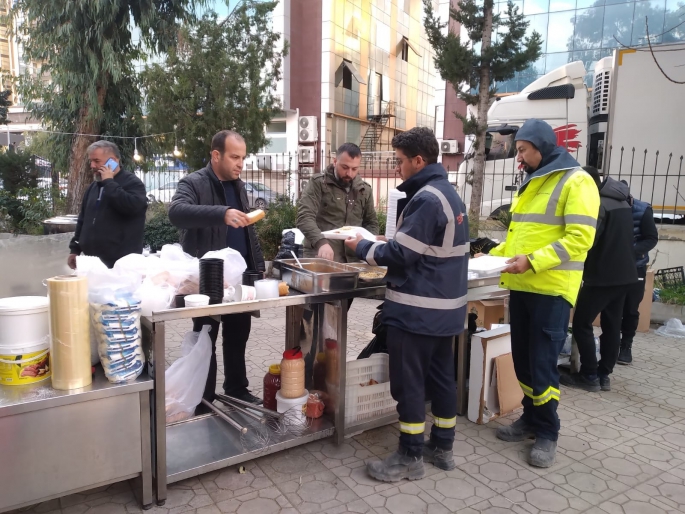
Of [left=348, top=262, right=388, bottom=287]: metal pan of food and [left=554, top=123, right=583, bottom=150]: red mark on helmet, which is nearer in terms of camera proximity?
[left=348, top=262, right=388, bottom=287]: metal pan of food

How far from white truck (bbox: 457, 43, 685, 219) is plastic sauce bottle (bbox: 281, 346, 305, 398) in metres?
5.85

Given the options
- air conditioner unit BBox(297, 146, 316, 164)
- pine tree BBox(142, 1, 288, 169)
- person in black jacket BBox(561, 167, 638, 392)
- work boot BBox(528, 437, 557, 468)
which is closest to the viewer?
work boot BBox(528, 437, 557, 468)

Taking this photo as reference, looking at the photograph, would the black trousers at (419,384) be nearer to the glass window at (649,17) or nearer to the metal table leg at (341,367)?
the metal table leg at (341,367)

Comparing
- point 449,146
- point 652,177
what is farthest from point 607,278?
point 449,146

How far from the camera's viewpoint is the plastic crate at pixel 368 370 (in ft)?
9.65

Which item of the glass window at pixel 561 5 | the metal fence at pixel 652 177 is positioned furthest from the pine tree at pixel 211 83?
the glass window at pixel 561 5

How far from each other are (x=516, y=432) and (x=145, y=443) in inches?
84.1

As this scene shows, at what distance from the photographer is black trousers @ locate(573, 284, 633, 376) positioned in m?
3.75

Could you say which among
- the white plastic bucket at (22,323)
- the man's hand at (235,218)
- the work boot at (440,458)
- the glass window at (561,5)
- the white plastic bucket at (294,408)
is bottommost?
the work boot at (440,458)

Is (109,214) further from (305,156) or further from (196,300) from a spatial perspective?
(305,156)

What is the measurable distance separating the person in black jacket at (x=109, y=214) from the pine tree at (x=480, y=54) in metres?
5.71

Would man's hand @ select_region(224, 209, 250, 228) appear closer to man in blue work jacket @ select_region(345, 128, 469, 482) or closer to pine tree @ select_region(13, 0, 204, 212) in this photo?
man in blue work jacket @ select_region(345, 128, 469, 482)

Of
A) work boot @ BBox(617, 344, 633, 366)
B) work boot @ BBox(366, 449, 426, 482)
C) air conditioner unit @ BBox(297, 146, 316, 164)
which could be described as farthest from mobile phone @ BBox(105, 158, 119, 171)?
air conditioner unit @ BBox(297, 146, 316, 164)

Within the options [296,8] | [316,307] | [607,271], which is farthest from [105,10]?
[296,8]
